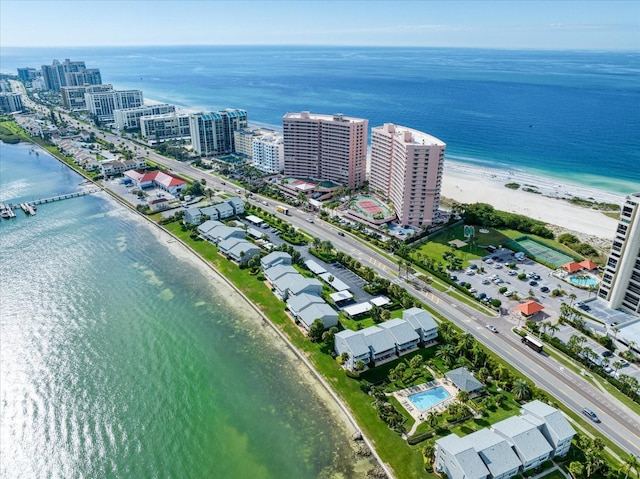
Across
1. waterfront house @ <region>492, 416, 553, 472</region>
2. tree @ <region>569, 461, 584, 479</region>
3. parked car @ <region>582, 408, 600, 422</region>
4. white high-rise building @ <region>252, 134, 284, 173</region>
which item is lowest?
parked car @ <region>582, 408, 600, 422</region>

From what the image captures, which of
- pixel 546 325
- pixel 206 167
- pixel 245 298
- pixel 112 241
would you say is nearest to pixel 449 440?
pixel 546 325

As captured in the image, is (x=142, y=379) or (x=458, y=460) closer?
(x=458, y=460)

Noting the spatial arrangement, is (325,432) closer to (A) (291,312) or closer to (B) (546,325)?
(A) (291,312)

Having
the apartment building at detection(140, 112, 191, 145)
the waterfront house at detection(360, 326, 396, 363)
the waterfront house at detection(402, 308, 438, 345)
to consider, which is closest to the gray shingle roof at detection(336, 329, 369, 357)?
the waterfront house at detection(360, 326, 396, 363)

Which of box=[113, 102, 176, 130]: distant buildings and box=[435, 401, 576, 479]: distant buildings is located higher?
box=[113, 102, 176, 130]: distant buildings

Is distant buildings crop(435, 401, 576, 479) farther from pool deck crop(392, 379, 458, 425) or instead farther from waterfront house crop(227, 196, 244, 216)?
waterfront house crop(227, 196, 244, 216)

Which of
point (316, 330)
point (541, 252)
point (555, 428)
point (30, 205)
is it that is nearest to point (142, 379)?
point (316, 330)

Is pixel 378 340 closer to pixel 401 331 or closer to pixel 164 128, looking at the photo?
pixel 401 331
